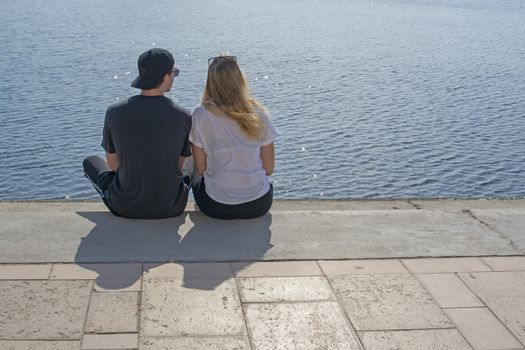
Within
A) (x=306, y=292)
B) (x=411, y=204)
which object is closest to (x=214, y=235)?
(x=306, y=292)

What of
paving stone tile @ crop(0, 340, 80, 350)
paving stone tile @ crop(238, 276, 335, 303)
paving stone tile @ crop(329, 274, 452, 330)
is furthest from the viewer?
paving stone tile @ crop(238, 276, 335, 303)

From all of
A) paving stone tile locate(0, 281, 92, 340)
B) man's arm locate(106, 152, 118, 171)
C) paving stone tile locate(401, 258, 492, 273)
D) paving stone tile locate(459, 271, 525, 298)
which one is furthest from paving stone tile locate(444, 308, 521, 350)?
man's arm locate(106, 152, 118, 171)

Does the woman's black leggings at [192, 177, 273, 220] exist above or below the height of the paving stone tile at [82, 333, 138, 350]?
below

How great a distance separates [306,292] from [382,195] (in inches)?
217

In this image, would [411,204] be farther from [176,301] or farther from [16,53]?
[16,53]

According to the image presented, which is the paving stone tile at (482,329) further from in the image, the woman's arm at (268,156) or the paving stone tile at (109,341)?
the woman's arm at (268,156)

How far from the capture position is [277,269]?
4.82 m

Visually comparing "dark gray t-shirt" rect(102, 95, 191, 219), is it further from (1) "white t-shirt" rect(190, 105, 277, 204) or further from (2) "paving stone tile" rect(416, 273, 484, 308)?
(2) "paving stone tile" rect(416, 273, 484, 308)

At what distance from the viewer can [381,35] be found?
977 inches

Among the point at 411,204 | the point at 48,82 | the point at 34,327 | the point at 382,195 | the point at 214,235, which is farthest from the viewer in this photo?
the point at 48,82

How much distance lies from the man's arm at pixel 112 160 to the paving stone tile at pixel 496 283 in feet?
8.20

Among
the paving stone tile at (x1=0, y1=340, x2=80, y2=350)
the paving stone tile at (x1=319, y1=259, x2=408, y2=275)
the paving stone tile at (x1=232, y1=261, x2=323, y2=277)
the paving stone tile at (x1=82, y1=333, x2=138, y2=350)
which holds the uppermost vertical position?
the paving stone tile at (x1=0, y1=340, x2=80, y2=350)

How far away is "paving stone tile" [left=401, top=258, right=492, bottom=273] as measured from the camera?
16.2ft

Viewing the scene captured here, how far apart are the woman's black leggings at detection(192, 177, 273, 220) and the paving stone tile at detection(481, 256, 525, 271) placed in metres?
1.54
